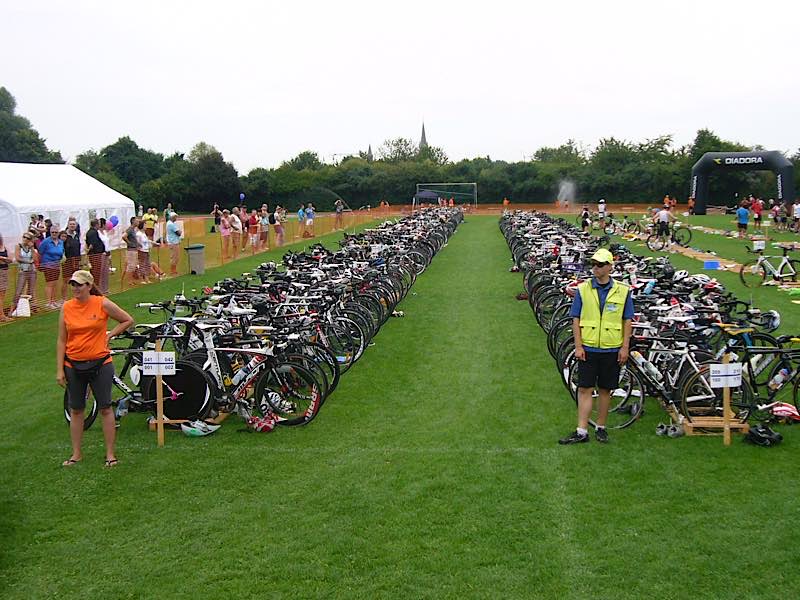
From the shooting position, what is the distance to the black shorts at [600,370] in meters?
6.29

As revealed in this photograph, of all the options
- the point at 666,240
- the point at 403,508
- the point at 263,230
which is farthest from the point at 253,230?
the point at 403,508

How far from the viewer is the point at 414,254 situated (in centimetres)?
1731

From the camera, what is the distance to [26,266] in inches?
505

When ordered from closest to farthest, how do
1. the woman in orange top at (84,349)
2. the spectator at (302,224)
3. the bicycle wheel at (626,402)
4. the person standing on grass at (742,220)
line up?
the woman in orange top at (84,349), the bicycle wheel at (626,402), the person standing on grass at (742,220), the spectator at (302,224)

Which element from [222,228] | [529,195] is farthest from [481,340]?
[529,195]

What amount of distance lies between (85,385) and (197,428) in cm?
113

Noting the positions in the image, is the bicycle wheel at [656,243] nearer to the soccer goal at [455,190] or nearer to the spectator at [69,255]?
the spectator at [69,255]

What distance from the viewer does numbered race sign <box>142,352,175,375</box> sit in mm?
6496

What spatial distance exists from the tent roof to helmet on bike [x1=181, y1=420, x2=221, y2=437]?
18.5 meters

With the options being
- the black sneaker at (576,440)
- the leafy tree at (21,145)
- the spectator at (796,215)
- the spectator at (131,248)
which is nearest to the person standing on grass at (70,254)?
the spectator at (131,248)

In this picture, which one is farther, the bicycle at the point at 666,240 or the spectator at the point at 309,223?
the spectator at the point at 309,223

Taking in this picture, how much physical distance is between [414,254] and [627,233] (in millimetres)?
15185

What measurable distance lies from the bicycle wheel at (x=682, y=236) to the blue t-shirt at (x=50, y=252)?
18.0 metres

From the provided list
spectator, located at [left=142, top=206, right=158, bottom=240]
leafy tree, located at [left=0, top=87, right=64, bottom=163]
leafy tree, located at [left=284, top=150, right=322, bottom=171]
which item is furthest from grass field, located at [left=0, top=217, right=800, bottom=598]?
leafy tree, located at [left=284, top=150, right=322, bottom=171]
